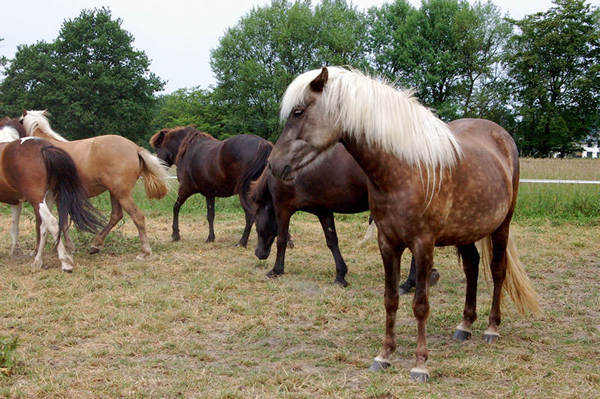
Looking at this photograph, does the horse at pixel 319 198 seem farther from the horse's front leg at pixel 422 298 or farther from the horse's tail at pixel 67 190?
the horse's front leg at pixel 422 298

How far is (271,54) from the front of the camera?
3781cm

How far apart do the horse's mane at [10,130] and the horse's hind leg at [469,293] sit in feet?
21.4

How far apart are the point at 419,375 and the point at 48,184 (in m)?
5.46

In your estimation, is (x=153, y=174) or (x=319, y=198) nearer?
(x=319, y=198)

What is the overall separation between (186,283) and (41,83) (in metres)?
31.4

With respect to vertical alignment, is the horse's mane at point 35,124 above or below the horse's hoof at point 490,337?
above

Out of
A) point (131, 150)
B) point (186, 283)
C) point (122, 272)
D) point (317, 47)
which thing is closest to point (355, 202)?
point (186, 283)

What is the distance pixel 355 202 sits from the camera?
18.5 ft

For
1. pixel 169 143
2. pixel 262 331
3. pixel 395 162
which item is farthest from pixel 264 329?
pixel 169 143

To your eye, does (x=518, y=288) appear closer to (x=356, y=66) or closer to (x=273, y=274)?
(x=273, y=274)

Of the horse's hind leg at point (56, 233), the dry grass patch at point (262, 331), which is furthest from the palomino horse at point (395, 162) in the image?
the horse's hind leg at point (56, 233)

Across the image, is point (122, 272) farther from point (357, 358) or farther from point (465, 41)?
point (465, 41)

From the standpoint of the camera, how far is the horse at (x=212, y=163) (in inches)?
311

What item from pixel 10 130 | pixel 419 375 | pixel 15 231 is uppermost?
pixel 10 130
